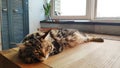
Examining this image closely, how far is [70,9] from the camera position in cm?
206

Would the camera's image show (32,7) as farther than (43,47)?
Yes

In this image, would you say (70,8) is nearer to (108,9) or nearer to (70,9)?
(70,9)

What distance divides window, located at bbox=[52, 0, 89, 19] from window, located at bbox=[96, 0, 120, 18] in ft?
0.65

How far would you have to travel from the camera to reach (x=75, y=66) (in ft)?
1.62

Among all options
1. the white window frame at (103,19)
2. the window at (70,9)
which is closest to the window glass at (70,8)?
the window at (70,9)

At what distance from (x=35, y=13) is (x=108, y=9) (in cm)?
130

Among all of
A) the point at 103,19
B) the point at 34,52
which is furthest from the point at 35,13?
the point at 34,52

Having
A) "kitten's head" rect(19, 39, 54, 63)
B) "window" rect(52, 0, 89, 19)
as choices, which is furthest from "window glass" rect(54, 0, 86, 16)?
"kitten's head" rect(19, 39, 54, 63)

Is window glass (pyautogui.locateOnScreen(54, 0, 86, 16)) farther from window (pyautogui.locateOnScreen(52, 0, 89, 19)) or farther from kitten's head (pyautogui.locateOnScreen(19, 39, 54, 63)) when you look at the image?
kitten's head (pyautogui.locateOnScreen(19, 39, 54, 63))

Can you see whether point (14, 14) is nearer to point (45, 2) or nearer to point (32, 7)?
point (32, 7)

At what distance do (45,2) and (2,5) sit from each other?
2.90 feet

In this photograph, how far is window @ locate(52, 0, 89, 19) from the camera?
6.19 feet

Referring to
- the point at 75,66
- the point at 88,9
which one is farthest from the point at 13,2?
the point at 75,66

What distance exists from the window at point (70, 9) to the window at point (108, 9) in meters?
0.20
